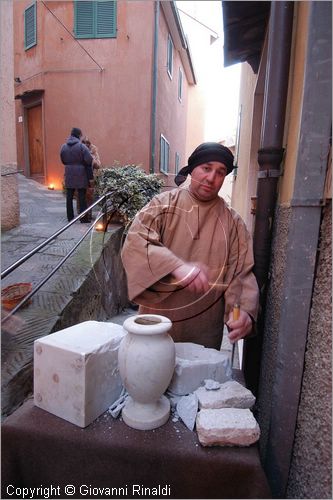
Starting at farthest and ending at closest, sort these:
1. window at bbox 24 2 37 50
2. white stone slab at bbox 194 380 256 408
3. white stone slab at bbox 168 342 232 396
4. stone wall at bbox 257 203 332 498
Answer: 1. window at bbox 24 2 37 50
2. white stone slab at bbox 168 342 232 396
3. white stone slab at bbox 194 380 256 408
4. stone wall at bbox 257 203 332 498

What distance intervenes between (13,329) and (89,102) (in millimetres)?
8277

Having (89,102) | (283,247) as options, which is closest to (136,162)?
(89,102)

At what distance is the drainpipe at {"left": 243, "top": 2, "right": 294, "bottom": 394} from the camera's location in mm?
1721

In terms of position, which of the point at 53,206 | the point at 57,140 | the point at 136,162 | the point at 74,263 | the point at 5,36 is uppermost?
the point at 5,36

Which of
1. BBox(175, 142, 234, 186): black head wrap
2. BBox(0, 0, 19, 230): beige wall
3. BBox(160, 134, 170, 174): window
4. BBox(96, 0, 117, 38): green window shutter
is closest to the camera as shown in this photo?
BBox(175, 142, 234, 186): black head wrap

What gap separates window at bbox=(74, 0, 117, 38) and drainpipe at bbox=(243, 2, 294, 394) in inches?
348

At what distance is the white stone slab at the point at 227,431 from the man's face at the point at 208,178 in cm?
133

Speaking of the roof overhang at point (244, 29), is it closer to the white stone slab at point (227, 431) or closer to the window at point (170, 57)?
the white stone slab at point (227, 431)

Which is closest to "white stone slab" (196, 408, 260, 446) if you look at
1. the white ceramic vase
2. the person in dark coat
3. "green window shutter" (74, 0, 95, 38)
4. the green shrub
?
the white ceramic vase

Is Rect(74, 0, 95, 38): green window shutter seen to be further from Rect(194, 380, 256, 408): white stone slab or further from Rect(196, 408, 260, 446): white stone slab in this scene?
Rect(196, 408, 260, 446): white stone slab

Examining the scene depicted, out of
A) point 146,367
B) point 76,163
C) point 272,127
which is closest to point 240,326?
point 146,367

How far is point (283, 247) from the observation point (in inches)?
63.1

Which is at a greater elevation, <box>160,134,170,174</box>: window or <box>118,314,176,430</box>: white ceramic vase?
<box>160,134,170,174</box>: window

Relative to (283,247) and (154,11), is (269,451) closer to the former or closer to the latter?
(283,247)
